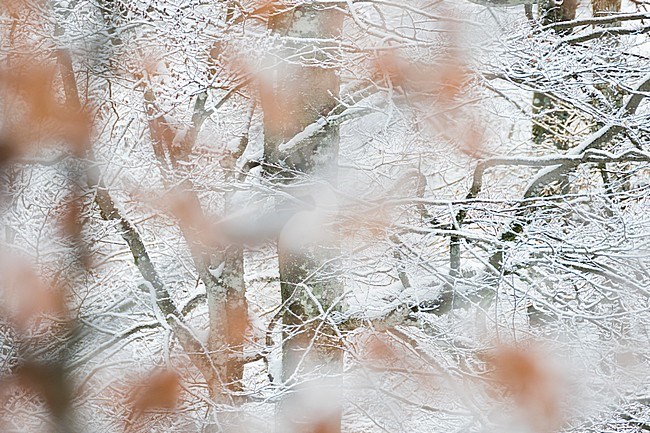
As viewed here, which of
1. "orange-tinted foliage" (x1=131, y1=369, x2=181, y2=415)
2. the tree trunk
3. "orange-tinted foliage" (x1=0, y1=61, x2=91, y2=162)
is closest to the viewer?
"orange-tinted foliage" (x1=0, y1=61, x2=91, y2=162)

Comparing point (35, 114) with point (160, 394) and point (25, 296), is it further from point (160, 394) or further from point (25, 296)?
point (160, 394)

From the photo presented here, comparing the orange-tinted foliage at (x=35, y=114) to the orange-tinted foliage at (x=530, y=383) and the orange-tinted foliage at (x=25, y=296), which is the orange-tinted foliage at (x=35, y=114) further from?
the orange-tinted foliage at (x=530, y=383)

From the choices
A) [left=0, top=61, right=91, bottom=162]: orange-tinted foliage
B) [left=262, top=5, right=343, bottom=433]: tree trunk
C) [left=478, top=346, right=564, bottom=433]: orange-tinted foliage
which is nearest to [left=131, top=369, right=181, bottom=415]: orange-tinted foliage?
[left=262, top=5, right=343, bottom=433]: tree trunk

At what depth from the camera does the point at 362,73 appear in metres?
2.80

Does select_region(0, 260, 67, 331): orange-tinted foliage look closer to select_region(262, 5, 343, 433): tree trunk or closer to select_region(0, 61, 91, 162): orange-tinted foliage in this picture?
select_region(0, 61, 91, 162): orange-tinted foliage

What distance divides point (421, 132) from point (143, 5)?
1372mm

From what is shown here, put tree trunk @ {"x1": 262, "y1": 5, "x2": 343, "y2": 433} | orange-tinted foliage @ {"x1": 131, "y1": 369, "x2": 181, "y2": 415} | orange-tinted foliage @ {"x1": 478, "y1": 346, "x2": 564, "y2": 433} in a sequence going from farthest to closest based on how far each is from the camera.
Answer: orange-tinted foliage @ {"x1": 131, "y1": 369, "x2": 181, "y2": 415}, tree trunk @ {"x1": 262, "y1": 5, "x2": 343, "y2": 433}, orange-tinted foliage @ {"x1": 478, "y1": 346, "x2": 564, "y2": 433}

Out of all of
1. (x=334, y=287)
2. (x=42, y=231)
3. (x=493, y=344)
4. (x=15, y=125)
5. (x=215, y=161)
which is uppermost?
(x=15, y=125)

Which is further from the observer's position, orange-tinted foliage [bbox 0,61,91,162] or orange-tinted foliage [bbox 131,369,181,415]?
orange-tinted foliage [bbox 131,369,181,415]

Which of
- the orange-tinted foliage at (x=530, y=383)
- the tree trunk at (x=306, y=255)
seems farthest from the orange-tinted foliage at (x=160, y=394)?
the orange-tinted foliage at (x=530, y=383)

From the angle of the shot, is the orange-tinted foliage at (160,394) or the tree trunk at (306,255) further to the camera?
the orange-tinted foliage at (160,394)

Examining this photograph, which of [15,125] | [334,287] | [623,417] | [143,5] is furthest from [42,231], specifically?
[623,417]

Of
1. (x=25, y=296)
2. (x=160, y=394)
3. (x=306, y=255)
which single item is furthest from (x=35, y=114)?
(x=160, y=394)

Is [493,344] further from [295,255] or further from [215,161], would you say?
[215,161]
